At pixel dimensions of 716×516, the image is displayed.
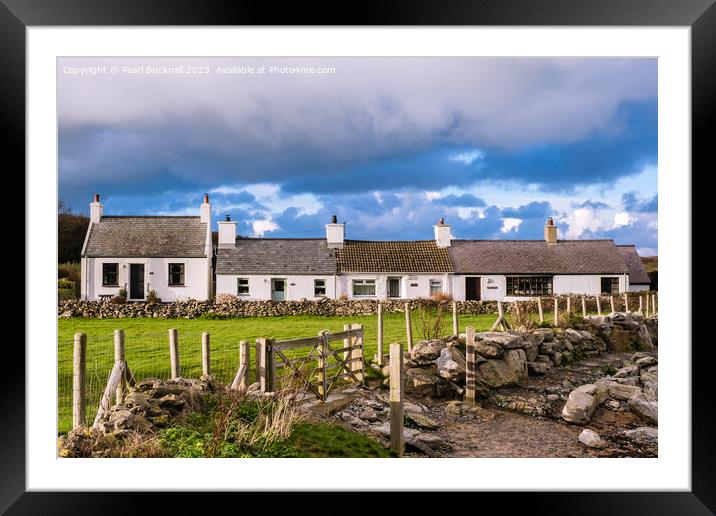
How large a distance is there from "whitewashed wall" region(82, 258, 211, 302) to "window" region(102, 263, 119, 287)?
4 centimetres

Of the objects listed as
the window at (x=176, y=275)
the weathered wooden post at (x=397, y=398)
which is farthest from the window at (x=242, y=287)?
the weathered wooden post at (x=397, y=398)

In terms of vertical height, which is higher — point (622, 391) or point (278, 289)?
point (278, 289)

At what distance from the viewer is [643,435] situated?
4.84 metres

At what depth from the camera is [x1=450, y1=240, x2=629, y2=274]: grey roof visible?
25.4ft

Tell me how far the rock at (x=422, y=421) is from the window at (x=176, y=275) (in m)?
3.90

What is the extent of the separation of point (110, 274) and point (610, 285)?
756 cm

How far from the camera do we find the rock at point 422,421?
200 inches

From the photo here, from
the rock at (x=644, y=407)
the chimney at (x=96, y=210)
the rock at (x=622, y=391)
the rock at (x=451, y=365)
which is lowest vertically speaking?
the rock at (x=644, y=407)

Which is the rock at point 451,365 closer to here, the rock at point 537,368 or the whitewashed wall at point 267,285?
the rock at point 537,368

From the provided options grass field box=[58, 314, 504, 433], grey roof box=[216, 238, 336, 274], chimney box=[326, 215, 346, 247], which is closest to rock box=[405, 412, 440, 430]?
grass field box=[58, 314, 504, 433]

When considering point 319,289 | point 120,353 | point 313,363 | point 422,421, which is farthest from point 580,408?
point 120,353
